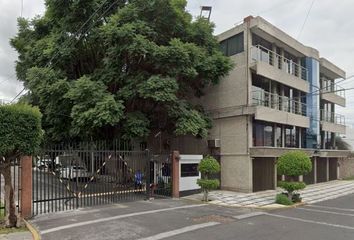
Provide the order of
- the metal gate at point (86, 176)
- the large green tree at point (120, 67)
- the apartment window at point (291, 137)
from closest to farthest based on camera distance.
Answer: the metal gate at point (86, 176)
the large green tree at point (120, 67)
the apartment window at point (291, 137)

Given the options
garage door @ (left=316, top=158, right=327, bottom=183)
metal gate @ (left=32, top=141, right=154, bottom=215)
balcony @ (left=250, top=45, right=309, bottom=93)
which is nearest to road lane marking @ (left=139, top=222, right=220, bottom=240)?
metal gate @ (left=32, top=141, right=154, bottom=215)

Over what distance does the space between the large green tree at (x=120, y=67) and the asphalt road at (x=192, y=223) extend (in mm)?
4903

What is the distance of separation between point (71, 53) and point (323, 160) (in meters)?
23.0

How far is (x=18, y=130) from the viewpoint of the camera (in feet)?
35.7

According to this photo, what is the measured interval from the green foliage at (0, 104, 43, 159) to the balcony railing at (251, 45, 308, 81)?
579 inches

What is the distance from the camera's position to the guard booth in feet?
62.7

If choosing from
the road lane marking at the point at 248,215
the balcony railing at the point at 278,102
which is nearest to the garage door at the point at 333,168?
the balcony railing at the point at 278,102

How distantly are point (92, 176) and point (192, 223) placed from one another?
571 cm

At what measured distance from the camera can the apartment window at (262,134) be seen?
74.0 feet

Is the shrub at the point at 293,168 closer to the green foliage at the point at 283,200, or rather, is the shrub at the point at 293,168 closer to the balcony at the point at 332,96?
the green foliage at the point at 283,200

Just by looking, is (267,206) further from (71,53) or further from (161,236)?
(71,53)

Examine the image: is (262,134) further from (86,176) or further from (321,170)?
(86,176)

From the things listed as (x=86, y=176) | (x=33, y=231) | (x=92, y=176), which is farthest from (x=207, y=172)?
(x=33, y=231)

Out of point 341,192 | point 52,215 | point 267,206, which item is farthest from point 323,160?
point 52,215
